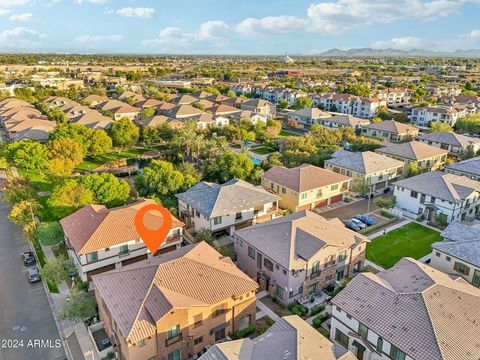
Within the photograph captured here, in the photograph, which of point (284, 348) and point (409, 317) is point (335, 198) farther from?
point (284, 348)

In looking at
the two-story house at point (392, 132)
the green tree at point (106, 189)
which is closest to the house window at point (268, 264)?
the green tree at point (106, 189)

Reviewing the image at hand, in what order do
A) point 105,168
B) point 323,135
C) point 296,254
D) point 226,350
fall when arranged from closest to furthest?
point 226,350
point 296,254
point 105,168
point 323,135

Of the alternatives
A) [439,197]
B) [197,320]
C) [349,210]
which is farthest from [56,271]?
[439,197]

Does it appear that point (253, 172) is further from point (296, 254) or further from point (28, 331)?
point (28, 331)

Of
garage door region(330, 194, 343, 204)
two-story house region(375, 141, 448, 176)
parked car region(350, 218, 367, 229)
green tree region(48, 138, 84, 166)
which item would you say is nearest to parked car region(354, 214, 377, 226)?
parked car region(350, 218, 367, 229)

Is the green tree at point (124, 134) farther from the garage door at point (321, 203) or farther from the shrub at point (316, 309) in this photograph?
the shrub at point (316, 309)

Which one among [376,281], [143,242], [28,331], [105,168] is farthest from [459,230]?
[105,168]
